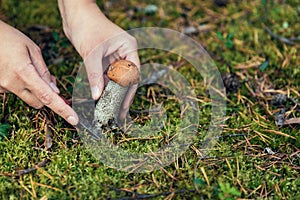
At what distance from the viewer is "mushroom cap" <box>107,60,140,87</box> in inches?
88.0

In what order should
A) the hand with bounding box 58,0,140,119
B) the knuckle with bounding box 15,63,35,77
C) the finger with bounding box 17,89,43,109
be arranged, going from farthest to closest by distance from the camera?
1. the hand with bounding box 58,0,140,119
2. the finger with bounding box 17,89,43,109
3. the knuckle with bounding box 15,63,35,77

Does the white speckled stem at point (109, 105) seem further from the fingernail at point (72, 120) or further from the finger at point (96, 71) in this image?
the fingernail at point (72, 120)

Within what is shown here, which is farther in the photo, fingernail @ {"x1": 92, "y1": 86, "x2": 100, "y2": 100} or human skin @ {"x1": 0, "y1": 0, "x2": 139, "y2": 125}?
fingernail @ {"x1": 92, "y1": 86, "x2": 100, "y2": 100}

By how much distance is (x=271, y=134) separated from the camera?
262cm

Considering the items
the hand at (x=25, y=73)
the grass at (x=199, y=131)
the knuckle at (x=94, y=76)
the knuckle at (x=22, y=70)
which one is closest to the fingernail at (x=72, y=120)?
the hand at (x=25, y=73)

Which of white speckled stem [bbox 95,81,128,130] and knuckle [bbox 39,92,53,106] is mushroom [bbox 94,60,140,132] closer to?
white speckled stem [bbox 95,81,128,130]

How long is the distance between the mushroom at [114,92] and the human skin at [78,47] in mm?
59

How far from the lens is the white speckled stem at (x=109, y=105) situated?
2371 millimetres

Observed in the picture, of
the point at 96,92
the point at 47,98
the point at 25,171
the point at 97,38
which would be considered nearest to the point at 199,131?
the point at 96,92

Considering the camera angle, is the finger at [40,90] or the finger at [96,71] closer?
the finger at [40,90]

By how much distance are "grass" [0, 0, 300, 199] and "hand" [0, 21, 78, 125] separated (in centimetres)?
28

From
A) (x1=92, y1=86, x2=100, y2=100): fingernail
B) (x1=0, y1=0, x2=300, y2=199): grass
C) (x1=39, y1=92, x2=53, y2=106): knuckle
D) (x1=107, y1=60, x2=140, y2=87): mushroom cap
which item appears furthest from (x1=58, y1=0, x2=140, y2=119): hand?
(x1=0, y1=0, x2=300, y2=199): grass

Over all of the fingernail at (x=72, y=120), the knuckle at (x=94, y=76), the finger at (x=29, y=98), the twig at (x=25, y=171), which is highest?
Answer: the knuckle at (x=94, y=76)

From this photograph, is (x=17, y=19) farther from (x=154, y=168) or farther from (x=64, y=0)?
(x=154, y=168)
